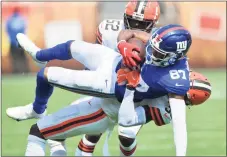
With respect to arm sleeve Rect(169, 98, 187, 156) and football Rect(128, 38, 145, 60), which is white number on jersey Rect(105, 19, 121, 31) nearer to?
football Rect(128, 38, 145, 60)

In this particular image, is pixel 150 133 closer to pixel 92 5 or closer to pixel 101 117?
pixel 101 117

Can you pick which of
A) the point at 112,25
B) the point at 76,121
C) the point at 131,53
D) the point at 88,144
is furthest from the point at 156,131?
the point at 131,53

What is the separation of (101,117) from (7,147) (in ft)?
8.60

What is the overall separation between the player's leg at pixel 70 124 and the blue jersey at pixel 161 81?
336 millimetres

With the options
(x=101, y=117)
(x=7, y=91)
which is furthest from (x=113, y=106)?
(x=7, y=91)

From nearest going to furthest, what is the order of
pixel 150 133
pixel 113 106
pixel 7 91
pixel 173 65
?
pixel 173 65 < pixel 113 106 < pixel 150 133 < pixel 7 91

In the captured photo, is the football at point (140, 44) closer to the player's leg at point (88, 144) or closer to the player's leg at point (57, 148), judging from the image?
the player's leg at point (57, 148)

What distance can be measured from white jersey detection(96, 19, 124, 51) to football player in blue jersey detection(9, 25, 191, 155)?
675 millimetres

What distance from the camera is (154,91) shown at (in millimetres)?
4777

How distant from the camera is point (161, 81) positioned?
15.4 ft

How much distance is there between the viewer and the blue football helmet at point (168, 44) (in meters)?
4.61

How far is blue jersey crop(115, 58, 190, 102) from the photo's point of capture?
4.64m

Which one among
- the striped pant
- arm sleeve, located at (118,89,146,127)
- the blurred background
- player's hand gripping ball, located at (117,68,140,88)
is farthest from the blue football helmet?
the blurred background

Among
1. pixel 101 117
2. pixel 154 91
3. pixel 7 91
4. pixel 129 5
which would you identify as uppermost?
pixel 129 5
